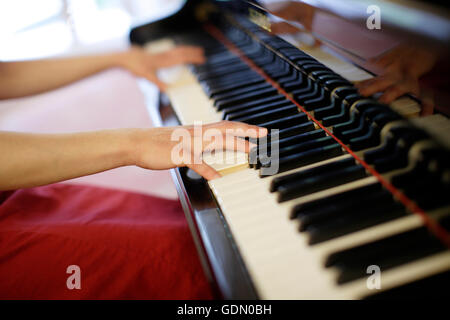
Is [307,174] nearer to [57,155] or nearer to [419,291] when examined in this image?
[419,291]

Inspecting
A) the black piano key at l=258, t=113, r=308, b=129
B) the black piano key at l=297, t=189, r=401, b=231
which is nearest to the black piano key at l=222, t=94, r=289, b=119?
the black piano key at l=258, t=113, r=308, b=129

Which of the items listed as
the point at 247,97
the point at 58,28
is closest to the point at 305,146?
the point at 247,97

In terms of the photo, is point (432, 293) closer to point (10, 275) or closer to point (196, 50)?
point (10, 275)

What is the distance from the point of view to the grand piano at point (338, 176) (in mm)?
570

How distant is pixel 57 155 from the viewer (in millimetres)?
885

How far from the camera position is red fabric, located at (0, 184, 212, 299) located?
82 cm

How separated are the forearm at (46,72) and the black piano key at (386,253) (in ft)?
4.58

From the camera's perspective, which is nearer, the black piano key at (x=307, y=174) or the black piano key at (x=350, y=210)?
the black piano key at (x=350, y=210)

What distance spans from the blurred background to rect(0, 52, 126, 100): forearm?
277cm

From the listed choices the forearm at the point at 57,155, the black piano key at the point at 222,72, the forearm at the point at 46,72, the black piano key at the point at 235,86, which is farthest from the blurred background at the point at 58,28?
the forearm at the point at 57,155

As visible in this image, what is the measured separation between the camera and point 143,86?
64.9 inches

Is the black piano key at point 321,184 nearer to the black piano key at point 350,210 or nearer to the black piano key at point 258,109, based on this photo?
the black piano key at point 350,210

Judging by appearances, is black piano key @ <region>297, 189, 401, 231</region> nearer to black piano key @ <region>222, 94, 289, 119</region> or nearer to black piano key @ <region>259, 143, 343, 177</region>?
black piano key @ <region>259, 143, 343, 177</region>

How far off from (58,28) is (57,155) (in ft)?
15.2
